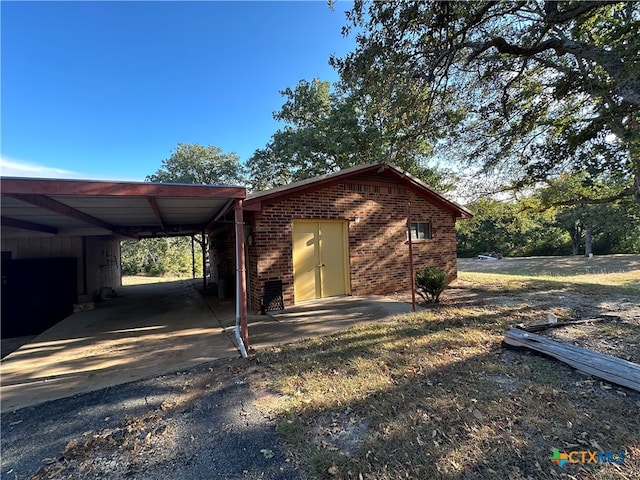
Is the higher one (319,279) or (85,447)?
(319,279)

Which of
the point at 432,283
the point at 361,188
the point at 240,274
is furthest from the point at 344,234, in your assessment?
the point at 240,274

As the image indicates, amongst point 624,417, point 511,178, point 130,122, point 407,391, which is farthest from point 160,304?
point 511,178

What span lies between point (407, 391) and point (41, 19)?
9.95 metres

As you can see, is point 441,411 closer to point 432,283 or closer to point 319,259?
point 432,283

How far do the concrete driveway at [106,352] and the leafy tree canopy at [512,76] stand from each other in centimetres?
650

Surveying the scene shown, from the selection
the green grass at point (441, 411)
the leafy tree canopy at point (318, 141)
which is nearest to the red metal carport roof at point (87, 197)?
the green grass at point (441, 411)

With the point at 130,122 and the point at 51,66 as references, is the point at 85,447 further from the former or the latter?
the point at 130,122

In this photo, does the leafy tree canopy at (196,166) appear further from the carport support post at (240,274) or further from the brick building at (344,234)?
the carport support post at (240,274)

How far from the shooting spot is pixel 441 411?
2.69 m

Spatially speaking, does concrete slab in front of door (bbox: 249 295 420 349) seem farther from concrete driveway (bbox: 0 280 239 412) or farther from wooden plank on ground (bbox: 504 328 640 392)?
wooden plank on ground (bbox: 504 328 640 392)

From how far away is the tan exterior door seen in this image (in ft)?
25.0

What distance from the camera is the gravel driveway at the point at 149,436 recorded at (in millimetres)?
2152

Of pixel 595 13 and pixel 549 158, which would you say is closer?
pixel 595 13

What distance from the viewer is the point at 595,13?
5.54m
